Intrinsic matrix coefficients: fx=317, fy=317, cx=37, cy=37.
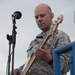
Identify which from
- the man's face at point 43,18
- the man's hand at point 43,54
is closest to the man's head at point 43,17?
the man's face at point 43,18

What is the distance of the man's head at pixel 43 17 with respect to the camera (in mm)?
3840

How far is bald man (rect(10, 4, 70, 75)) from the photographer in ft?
11.4

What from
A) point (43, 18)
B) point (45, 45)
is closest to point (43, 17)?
point (43, 18)

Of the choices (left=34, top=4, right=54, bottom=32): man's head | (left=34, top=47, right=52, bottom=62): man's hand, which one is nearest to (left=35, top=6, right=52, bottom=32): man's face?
(left=34, top=4, right=54, bottom=32): man's head

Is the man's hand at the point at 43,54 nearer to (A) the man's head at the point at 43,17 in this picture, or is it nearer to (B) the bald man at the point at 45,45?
(B) the bald man at the point at 45,45

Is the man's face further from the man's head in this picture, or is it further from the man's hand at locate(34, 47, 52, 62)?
the man's hand at locate(34, 47, 52, 62)

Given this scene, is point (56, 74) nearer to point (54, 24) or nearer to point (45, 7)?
point (54, 24)

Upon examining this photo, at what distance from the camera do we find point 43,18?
3852 millimetres

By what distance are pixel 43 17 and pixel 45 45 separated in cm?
35

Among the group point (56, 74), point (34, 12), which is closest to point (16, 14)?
point (34, 12)

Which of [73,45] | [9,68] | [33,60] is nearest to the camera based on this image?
[73,45]

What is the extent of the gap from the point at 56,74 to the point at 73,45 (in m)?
0.29

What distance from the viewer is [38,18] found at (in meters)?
3.86

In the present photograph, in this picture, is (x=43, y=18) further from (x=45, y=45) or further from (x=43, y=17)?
(x=45, y=45)
